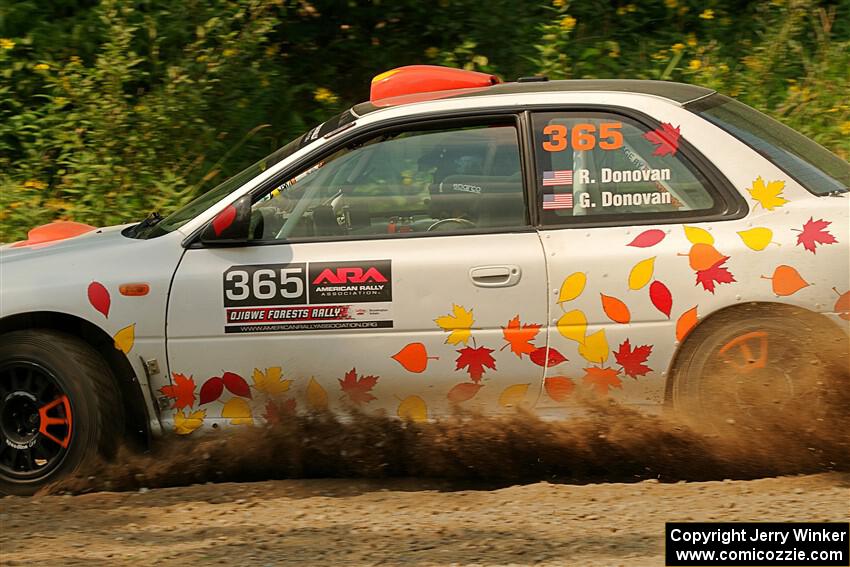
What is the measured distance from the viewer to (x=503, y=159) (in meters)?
4.79

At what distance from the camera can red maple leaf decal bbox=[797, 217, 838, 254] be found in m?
4.49

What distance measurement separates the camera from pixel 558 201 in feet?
15.5

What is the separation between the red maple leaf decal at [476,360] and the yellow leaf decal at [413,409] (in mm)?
244

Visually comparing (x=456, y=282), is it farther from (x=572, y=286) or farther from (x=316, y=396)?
(x=316, y=396)

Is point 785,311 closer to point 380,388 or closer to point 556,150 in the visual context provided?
point 556,150

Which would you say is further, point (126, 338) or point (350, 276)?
point (126, 338)

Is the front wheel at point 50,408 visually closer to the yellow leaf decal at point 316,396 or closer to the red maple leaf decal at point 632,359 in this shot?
the yellow leaf decal at point 316,396

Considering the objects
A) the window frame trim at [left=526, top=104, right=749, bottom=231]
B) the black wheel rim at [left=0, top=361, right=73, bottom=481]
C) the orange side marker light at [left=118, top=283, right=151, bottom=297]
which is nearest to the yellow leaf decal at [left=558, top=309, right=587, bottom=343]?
the window frame trim at [left=526, top=104, right=749, bottom=231]

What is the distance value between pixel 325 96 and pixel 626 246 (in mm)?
4685

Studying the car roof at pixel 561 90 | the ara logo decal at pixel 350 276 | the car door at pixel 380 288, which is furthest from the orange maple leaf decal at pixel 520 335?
the car roof at pixel 561 90

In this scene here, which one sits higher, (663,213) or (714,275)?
(663,213)

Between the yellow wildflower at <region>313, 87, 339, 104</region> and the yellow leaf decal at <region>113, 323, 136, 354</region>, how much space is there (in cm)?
431

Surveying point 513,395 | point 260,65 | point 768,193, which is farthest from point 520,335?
point 260,65

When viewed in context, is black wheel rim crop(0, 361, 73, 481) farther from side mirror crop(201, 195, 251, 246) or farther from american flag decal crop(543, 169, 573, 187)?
american flag decal crop(543, 169, 573, 187)
